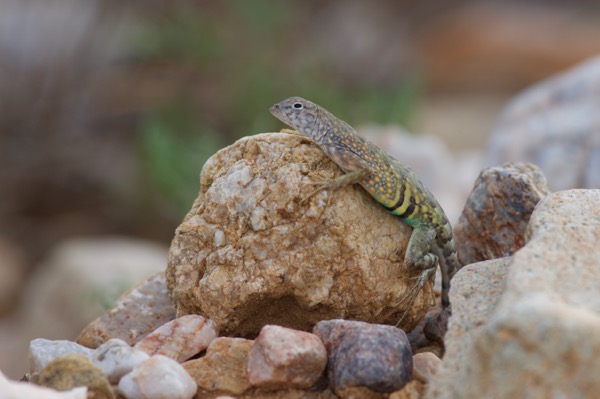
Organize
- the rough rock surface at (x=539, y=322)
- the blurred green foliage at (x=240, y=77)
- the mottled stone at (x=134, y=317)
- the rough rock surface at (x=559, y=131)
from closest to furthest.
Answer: the rough rock surface at (x=539, y=322) < the mottled stone at (x=134, y=317) < the rough rock surface at (x=559, y=131) < the blurred green foliage at (x=240, y=77)

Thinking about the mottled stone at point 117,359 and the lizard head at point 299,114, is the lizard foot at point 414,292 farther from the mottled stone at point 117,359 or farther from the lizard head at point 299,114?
the mottled stone at point 117,359

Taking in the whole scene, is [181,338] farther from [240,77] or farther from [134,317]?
[240,77]

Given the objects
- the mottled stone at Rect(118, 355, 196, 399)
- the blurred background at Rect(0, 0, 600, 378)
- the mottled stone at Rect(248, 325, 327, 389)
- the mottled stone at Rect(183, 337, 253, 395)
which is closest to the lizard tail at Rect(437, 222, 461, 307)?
the mottled stone at Rect(248, 325, 327, 389)

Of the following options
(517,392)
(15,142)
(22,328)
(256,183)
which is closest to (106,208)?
(15,142)

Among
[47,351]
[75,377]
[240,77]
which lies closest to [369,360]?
[75,377]

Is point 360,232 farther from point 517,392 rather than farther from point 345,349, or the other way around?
point 517,392

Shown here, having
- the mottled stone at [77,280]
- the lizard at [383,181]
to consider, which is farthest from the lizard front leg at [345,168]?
the mottled stone at [77,280]

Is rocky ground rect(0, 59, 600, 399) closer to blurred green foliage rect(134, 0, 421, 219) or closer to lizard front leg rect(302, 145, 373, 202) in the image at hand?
lizard front leg rect(302, 145, 373, 202)
